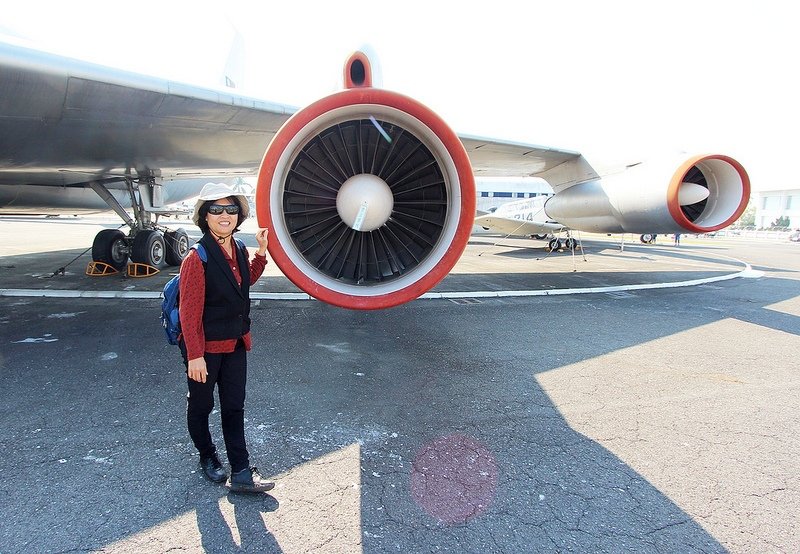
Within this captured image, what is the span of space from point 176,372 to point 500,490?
8.50ft

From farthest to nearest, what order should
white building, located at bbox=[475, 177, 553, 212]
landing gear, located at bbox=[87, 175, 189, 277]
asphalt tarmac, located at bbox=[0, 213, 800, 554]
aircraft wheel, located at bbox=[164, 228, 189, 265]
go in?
white building, located at bbox=[475, 177, 553, 212]
aircraft wheel, located at bbox=[164, 228, 189, 265]
landing gear, located at bbox=[87, 175, 189, 277]
asphalt tarmac, located at bbox=[0, 213, 800, 554]

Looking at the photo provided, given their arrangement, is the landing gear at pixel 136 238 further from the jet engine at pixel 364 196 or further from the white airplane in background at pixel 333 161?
the jet engine at pixel 364 196

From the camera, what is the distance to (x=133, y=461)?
212 centimetres

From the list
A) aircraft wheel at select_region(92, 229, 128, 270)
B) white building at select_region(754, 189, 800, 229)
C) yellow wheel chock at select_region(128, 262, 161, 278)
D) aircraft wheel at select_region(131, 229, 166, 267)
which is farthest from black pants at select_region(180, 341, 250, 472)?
white building at select_region(754, 189, 800, 229)

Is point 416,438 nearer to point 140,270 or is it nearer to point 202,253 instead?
point 202,253

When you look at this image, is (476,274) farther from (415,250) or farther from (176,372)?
(176,372)

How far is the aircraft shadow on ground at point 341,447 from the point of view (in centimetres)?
171

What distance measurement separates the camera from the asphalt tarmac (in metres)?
1.72

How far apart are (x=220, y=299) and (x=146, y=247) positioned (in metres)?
7.31

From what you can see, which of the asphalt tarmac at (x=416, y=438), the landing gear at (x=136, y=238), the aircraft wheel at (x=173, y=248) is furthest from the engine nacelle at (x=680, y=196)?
the aircraft wheel at (x=173, y=248)

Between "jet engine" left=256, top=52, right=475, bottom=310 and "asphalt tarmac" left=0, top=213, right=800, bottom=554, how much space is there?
2.93 feet

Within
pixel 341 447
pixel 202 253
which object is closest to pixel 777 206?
pixel 341 447

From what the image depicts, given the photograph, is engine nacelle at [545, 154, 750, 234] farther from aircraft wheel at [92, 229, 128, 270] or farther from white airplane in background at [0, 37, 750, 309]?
aircraft wheel at [92, 229, 128, 270]

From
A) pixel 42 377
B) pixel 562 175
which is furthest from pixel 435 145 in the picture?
pixel 562 175
